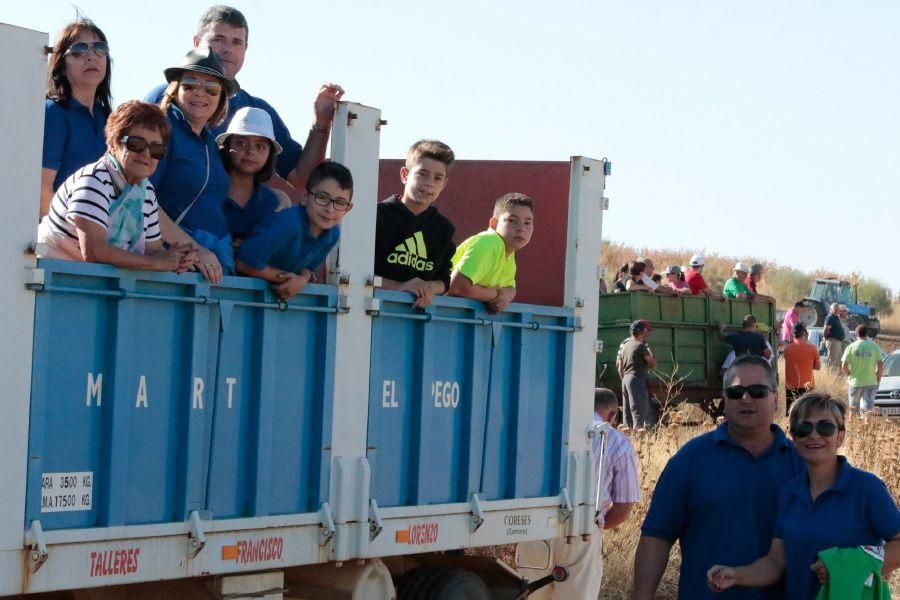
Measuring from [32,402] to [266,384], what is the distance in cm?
111

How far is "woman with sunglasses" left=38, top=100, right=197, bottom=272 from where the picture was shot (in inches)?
196

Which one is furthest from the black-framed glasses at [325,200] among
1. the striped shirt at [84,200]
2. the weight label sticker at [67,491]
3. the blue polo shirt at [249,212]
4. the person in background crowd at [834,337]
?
the person in background crowd at [834,337]

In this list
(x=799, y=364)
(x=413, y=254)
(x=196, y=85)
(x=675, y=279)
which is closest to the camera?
(x=196, y=85)

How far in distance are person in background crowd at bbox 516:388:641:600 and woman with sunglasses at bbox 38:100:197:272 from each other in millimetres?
3133

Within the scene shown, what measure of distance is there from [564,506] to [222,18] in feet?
9.46

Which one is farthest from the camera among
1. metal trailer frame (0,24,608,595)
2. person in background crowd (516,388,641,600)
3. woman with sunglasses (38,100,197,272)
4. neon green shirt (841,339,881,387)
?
neon green shirt (841,339,881,387)

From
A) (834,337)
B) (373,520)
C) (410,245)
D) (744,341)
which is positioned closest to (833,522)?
(373,520)

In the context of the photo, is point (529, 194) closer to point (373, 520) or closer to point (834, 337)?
point (373, 520)

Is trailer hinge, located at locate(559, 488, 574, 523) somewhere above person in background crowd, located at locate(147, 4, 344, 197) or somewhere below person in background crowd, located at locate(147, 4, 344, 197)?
below

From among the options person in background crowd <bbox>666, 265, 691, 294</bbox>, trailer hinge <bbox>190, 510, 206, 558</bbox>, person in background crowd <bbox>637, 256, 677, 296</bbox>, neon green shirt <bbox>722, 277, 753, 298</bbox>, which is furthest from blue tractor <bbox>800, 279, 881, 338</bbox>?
trailer hinge <bbox>190, 510, 206, 558</bbox>

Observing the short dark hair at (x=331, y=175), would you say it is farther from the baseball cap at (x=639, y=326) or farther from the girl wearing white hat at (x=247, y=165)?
the baseball cap at (x=639, y=326)

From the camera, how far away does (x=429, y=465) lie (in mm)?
6566

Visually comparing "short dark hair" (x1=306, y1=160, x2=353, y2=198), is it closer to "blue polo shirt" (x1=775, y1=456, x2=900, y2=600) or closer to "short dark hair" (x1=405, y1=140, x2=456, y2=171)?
"short dark hair" (x1=405, y1=140, x2=456, y2=171)

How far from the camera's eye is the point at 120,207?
516 cm
